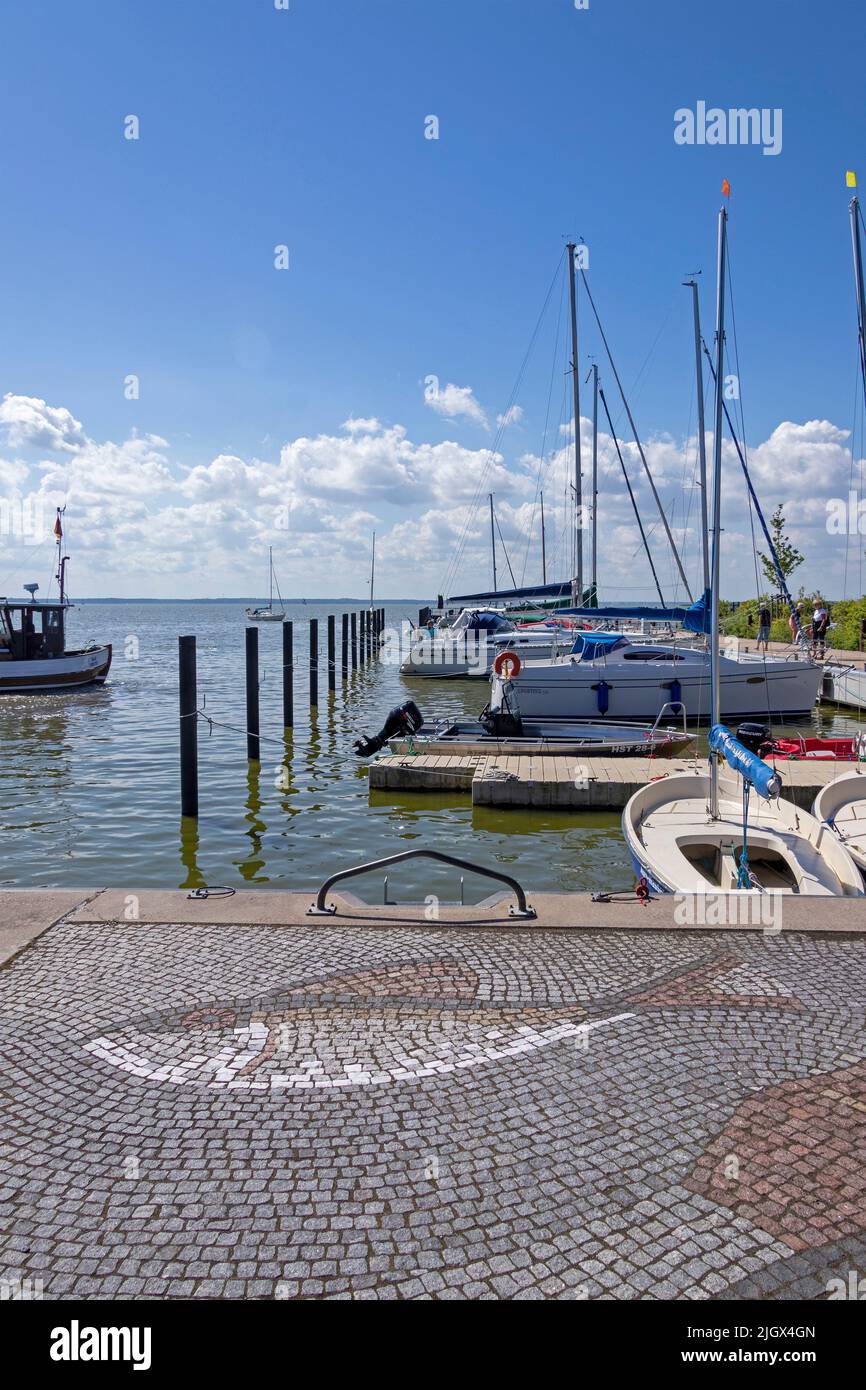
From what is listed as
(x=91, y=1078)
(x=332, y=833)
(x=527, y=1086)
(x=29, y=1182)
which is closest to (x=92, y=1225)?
(x=29, y=1182)

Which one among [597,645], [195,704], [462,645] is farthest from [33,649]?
[195,704]

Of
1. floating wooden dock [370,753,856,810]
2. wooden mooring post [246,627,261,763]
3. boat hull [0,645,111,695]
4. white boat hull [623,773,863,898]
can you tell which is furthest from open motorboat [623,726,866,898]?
boat hull [0,645,111,695]

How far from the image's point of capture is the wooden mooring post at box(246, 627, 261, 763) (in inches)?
768

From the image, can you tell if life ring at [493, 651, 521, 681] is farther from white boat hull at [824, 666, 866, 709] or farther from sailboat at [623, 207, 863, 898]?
white boat hull at [824, 666, 866, 709]

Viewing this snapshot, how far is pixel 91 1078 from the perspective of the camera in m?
4.75

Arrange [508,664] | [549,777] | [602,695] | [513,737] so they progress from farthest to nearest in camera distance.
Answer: [602,695]
[508,664]
[513,737]
[549,777]

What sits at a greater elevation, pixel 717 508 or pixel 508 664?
pixel 717 508

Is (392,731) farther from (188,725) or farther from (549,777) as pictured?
(188,725)

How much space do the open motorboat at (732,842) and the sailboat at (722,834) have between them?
0.01 meters

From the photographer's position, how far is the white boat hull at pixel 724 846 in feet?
29.4

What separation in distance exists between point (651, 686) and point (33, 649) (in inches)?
876

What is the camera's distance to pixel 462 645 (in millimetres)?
39625

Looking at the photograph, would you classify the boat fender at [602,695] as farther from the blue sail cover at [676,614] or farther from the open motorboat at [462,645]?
the open motorboat at [462,645]

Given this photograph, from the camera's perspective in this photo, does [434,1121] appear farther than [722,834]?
No
